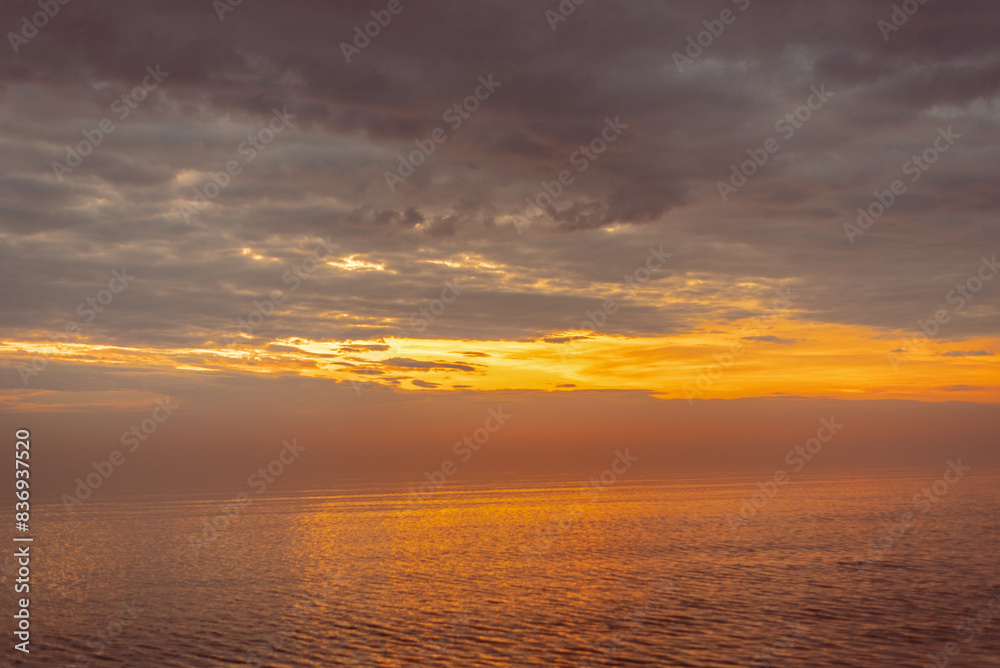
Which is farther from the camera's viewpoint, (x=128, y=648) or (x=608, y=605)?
(x=608, y=605)

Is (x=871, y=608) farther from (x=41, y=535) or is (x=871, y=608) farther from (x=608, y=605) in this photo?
(x=41, y=535)

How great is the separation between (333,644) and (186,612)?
13416 millimetres

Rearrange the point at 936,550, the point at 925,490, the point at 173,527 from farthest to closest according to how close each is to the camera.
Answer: the point at 925,490
the point at 173,527
the point at 936,550

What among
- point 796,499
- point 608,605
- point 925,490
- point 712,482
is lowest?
point 608,605

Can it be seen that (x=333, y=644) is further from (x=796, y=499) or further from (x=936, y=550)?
(x=796, y=499)

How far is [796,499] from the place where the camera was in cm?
11838

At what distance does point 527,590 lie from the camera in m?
50.3

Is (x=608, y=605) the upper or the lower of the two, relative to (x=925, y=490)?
lower

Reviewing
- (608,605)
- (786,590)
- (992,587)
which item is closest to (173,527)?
(608,605)

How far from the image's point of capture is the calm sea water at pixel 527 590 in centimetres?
3569

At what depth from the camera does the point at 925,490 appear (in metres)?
134

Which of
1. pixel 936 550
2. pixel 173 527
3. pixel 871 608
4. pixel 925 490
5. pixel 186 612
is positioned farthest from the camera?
pixel 925 490

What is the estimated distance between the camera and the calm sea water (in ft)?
117

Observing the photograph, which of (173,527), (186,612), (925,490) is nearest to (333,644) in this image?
(186,612)
